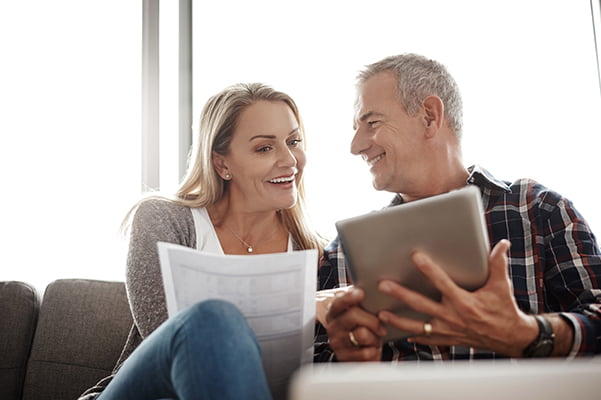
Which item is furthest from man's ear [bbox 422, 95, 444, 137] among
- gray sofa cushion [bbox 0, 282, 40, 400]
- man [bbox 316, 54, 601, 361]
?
gray sofa cushion [bbox 0, 282, 40, 400]

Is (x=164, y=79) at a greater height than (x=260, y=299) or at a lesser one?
greater

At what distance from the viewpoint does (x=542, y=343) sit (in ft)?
3.24

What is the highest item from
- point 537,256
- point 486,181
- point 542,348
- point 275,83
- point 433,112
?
point 275,83

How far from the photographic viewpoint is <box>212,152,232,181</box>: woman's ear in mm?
1715

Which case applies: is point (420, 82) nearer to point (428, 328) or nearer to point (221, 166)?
point (221, 166)

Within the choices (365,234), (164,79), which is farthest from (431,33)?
(365,234)

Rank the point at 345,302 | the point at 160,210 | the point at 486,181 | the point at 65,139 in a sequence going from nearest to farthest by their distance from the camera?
the point at 345,302 < the point at 486,181 < the point at 160,210 < the point at 65,139

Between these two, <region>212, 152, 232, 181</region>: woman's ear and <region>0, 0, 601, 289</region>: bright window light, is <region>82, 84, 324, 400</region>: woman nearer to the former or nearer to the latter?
<region>212, 152, 232, 181</region>: woman's ear

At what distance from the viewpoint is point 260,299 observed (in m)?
0.93

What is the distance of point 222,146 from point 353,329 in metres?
0.87

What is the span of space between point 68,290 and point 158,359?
1084 mm

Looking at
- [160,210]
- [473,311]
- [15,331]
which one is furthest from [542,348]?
[15,331]

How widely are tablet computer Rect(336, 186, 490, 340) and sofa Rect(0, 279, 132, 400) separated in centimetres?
102

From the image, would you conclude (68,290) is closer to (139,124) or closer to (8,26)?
(139,124)
